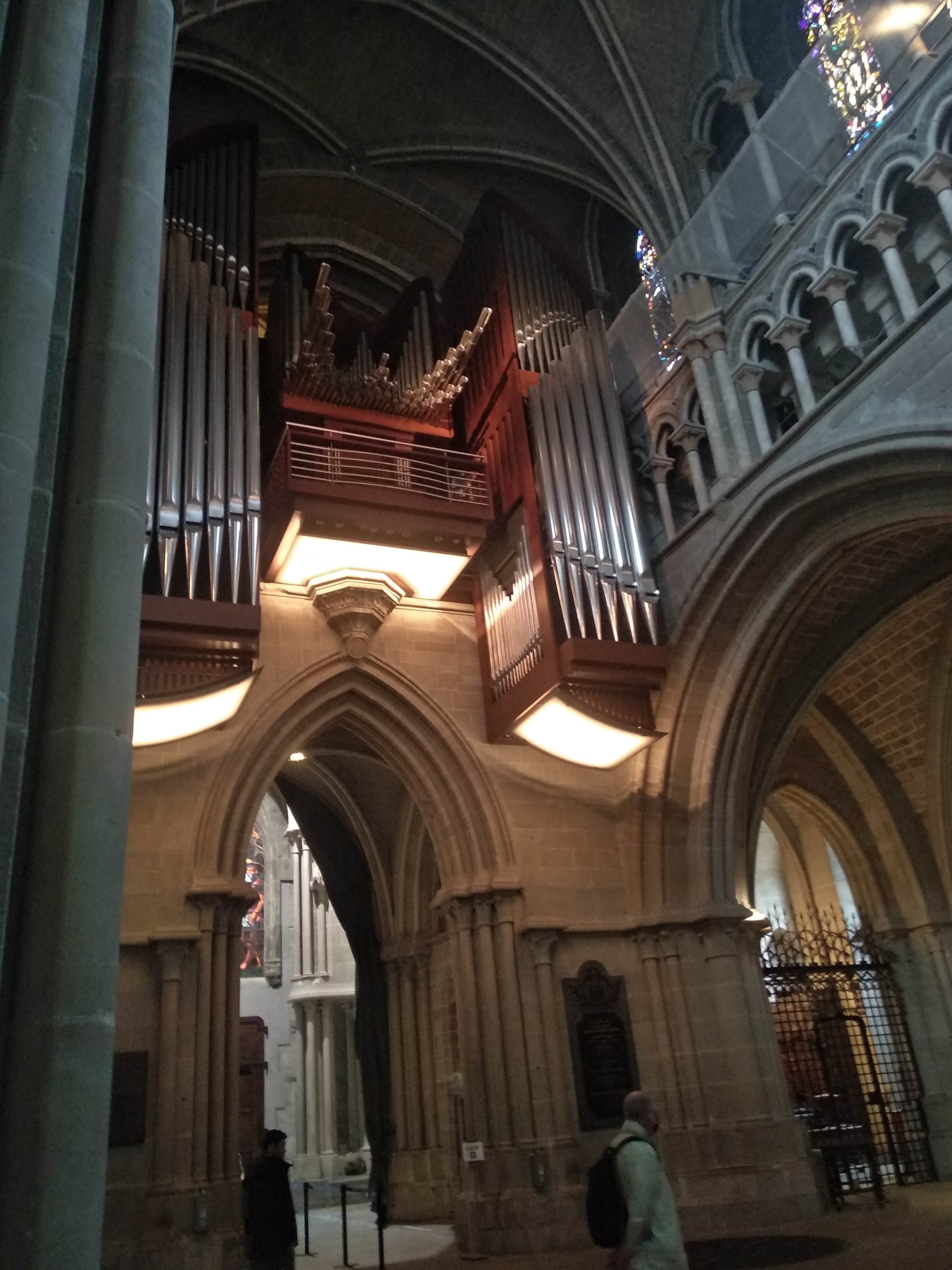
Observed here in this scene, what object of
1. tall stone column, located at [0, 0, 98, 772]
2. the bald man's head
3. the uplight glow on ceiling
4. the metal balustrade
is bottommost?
the bald man's head

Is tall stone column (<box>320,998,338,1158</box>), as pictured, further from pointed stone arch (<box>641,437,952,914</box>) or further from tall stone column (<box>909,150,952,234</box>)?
tall stone column (<box>909,150,952,234</box>)

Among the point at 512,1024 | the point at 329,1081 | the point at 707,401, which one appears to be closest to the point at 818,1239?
the point at 512,1024

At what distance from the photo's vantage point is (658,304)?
1152cm

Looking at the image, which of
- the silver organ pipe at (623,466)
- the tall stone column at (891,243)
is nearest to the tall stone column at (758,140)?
the tall stone column at (891,243)

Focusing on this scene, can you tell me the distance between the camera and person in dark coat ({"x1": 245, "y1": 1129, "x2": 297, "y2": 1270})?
5.17m

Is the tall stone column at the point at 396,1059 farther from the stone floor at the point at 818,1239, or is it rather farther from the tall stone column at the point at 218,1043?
the tall stone column at the point at 218,1043

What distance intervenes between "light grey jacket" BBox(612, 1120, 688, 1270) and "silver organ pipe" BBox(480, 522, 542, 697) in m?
5.68

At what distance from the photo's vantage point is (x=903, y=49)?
27.3 ft

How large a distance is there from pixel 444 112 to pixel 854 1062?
12.3 meters

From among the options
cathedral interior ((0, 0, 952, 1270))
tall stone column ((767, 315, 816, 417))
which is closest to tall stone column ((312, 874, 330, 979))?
cathedral interior ((0, 0, 952, 1270))

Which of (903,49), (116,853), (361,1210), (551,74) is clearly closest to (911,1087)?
(361,1210)

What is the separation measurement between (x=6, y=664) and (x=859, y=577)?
830 cm

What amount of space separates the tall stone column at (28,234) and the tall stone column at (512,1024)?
6.76m

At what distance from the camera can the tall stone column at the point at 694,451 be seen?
9.69m
